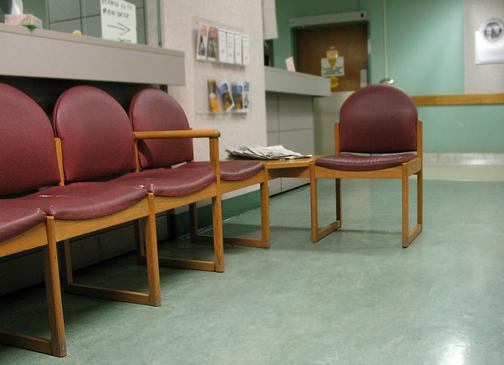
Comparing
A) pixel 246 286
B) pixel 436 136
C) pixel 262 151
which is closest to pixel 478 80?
pixel 436 136

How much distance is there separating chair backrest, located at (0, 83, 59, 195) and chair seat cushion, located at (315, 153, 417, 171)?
143 centimetres

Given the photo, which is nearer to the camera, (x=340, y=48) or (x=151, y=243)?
(x=151, y=243)

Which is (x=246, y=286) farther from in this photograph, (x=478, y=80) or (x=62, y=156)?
(x=478, y=80)

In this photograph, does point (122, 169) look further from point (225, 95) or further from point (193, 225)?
point (225, 95)

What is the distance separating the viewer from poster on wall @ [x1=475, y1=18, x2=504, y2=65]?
277 inches

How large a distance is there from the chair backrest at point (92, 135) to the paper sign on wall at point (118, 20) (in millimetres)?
451

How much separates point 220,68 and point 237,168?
1.21m

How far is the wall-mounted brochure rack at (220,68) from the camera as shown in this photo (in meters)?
3.52

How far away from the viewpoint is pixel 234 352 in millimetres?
1661

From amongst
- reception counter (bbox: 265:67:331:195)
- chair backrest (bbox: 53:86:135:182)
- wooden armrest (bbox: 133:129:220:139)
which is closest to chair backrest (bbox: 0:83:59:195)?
chair backrest (bbox: 53:86:135:182)

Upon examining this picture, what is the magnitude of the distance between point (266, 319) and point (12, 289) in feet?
3.64

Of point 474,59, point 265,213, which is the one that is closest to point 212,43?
point 265,213

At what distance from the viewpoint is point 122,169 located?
8.45 ft

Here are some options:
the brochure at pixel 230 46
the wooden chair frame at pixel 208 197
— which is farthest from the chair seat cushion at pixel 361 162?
the brochure at pixel 230 46
